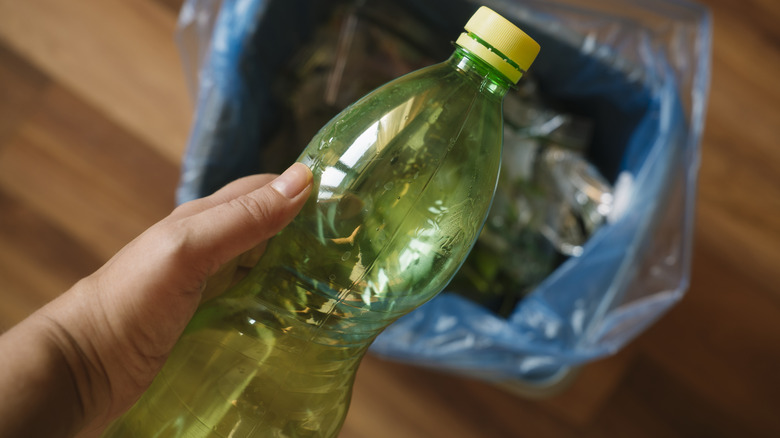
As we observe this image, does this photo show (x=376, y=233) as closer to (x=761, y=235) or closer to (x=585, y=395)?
(x=585, y=395)

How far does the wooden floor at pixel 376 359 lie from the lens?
0.81m

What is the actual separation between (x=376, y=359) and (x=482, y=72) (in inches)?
20.1

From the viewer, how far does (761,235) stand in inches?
32.7

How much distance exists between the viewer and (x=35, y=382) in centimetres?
32

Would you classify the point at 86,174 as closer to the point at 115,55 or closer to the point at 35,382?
the point at 115,55

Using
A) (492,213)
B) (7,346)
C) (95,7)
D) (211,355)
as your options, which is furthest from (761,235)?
(95,7)

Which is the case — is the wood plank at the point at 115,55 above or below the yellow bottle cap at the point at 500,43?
below

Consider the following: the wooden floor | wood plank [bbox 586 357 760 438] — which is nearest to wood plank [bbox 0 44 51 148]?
the wooden floor

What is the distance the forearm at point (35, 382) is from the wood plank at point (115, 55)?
0.54 meters

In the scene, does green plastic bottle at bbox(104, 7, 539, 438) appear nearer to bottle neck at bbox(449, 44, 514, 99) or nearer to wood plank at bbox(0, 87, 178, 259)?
bottle neck at bbox(449, 44, 514, 99)

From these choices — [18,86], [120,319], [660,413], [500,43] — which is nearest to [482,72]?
[500,43]

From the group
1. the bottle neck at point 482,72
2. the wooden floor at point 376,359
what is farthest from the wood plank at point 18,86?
the bottle neck at point 482,72

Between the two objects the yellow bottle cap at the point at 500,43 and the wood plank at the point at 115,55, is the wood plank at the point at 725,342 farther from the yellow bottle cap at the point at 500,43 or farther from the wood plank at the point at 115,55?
the wood plank at the point at 115,55

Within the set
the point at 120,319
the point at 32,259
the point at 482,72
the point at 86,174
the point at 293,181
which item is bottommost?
the point at 32,259
